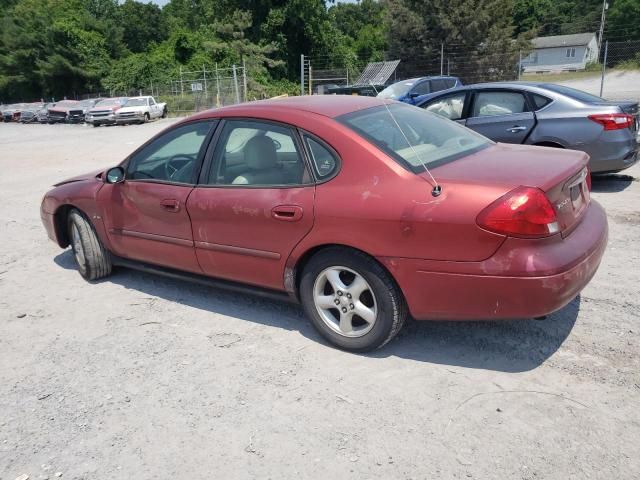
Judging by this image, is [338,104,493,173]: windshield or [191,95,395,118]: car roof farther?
[191,95,395,118]: car roof

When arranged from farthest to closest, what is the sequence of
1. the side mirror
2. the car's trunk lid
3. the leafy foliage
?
the leafy foliage < the side mirror < the car's trunk lid

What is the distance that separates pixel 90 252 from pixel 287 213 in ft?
8.03

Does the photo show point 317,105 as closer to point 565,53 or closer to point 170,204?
point 170,204

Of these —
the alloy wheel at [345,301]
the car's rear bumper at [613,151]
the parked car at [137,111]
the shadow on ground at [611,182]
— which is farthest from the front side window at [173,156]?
the parked car at [137,111]

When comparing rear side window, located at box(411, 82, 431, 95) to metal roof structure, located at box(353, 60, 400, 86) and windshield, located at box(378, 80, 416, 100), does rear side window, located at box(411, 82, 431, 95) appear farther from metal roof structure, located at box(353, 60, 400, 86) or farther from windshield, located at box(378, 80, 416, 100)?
metal roof structure, located at box(353, 60, 400, 86)

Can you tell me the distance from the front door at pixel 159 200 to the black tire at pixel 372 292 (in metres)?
1.10

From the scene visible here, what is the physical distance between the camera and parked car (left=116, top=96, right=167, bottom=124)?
3142cm

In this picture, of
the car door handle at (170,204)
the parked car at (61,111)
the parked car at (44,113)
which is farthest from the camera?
the parked car at (44,113)

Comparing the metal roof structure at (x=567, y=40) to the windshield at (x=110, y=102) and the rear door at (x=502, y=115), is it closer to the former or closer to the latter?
the windshield at (x=110, y=102)

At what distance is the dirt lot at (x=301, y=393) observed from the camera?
264cm

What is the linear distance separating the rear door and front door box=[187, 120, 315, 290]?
14.9 ft

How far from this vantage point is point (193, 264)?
13.9 feet

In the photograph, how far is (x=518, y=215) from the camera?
9.54ft

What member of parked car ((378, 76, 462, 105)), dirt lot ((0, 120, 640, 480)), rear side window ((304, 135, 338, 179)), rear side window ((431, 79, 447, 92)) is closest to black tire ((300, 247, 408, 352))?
dirt lot ((0, 120, 640, 480))
